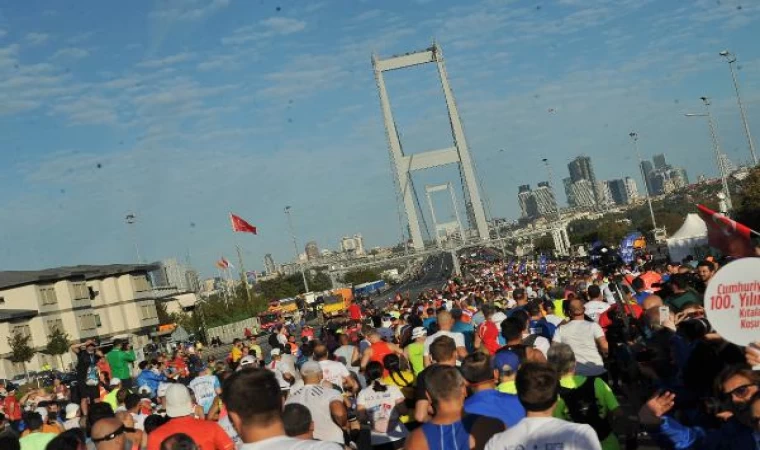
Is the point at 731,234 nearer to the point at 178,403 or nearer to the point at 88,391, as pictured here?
the point at 178,403

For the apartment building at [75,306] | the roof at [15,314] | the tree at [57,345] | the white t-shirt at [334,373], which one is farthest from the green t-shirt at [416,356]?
the roof at [15,314]

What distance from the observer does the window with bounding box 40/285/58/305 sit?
6303 cm

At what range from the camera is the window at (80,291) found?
216 ft

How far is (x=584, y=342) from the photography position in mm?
8086

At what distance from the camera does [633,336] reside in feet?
31.4

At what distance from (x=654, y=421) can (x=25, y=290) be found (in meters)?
62.3

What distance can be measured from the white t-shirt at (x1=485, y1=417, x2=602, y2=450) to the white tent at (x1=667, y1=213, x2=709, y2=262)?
1106 inches

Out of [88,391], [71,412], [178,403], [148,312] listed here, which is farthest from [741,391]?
[148,312]

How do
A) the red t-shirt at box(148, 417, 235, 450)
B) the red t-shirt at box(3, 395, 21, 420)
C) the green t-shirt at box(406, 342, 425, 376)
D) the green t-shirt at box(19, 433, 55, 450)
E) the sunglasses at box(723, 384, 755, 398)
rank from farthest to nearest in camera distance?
the red t-shirt at box(3, 395, 21, 420) < the green t-shirt at box(406, 342, 425, 376) < the green t-shirt at box(19, 433, 55, 450) < the red t-shirt at box(148, 417, 235, 450) < the sunglasses at box(723, 384, 755, 398)

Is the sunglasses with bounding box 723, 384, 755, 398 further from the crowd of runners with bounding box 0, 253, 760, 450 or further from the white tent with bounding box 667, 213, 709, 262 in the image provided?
the white tent with bounding box 667, 213, 709, 262

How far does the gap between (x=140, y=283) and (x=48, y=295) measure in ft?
38.1

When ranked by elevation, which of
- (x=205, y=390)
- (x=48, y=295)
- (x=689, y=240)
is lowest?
(x=689, y=240)

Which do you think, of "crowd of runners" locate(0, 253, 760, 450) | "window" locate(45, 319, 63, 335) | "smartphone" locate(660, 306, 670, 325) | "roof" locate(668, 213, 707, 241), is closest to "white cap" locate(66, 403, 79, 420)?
"crowd of runners" locate(0, 253, 760, 450)

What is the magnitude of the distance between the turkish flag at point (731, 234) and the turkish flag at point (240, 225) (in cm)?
6276
